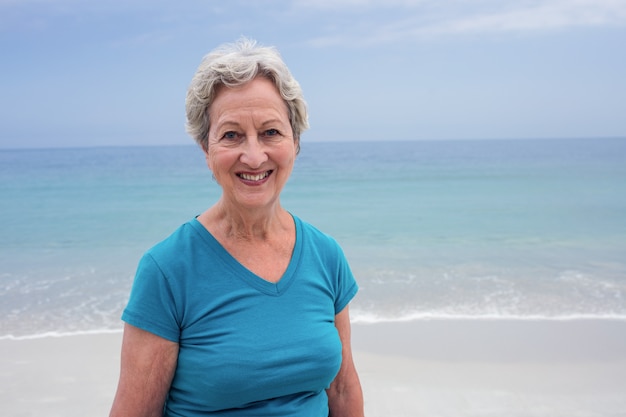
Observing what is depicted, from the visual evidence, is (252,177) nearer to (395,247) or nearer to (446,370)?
(446,370)

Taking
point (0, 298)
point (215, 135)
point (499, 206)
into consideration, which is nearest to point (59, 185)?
point (499, 206)

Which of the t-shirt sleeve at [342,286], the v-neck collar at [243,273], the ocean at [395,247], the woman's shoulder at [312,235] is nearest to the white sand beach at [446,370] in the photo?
the ocean at [395,247]

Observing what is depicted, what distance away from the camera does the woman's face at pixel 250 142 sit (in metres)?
1.70

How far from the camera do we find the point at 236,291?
1.70 metres

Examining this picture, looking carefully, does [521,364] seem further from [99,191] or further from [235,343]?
[99,191]

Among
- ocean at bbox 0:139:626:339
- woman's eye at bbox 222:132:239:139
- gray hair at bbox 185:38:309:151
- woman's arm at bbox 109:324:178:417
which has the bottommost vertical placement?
woman's arm at bbox 109:324:178:417

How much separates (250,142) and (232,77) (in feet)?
0.63

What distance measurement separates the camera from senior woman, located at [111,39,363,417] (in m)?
1.63

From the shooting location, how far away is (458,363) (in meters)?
5.32

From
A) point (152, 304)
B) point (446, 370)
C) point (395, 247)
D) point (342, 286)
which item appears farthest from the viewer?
point (395, 247)

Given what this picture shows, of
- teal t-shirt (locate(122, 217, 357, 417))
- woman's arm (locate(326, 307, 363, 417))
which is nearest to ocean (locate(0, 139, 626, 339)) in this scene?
woman's arm (locate(326, 307, 363, 417))

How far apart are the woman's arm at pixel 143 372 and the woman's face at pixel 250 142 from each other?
47 centimetres

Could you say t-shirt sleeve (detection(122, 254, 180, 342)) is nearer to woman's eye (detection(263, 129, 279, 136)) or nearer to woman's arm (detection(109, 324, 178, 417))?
woman's arm (detection(109, 324, 178, 417))

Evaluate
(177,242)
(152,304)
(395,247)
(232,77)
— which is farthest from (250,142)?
(395,247)
